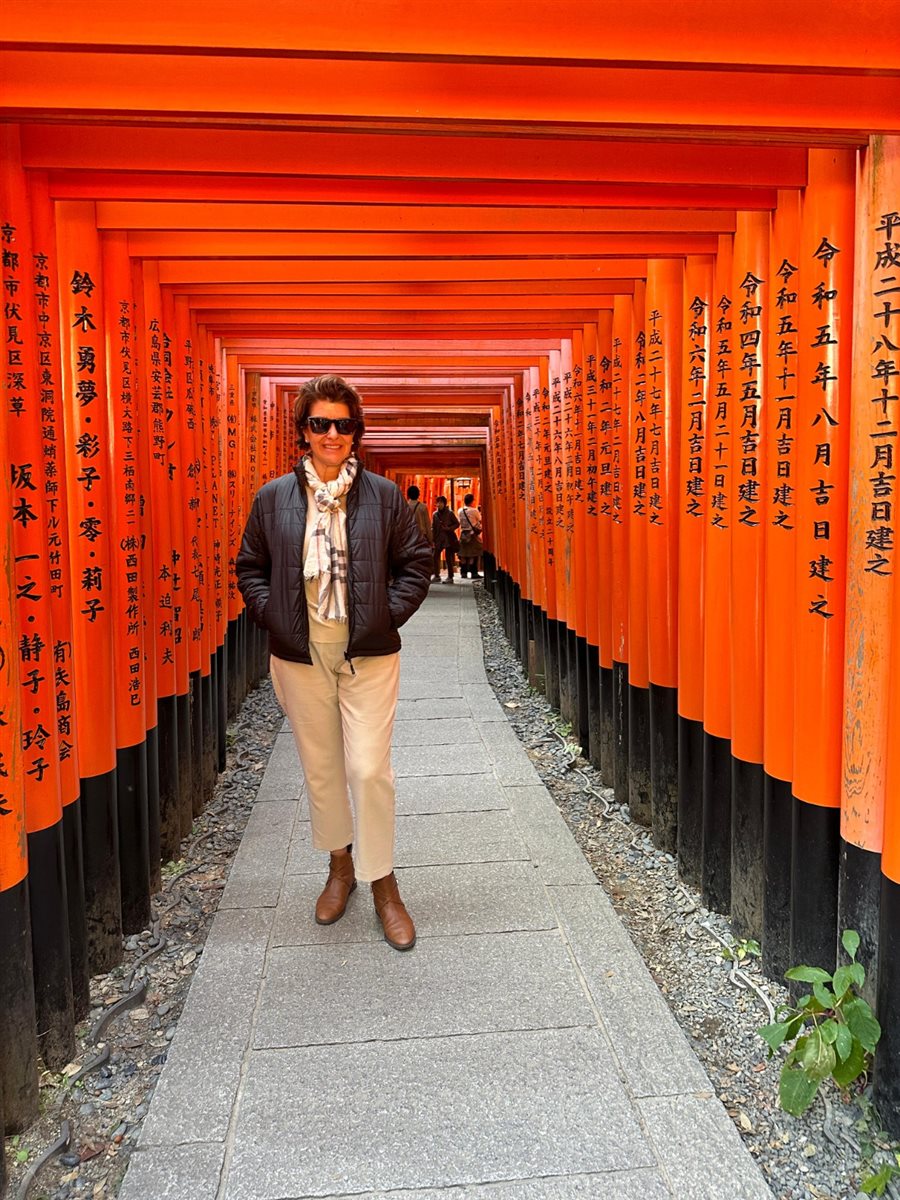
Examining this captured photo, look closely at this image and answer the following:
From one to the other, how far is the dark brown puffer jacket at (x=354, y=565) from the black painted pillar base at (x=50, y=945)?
38.7 inches

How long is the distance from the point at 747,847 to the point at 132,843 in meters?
2.50

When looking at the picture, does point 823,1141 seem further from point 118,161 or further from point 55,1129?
point 118,161

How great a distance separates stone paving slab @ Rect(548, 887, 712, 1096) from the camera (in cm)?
233

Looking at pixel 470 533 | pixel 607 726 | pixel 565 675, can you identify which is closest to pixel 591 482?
pixel 607 726

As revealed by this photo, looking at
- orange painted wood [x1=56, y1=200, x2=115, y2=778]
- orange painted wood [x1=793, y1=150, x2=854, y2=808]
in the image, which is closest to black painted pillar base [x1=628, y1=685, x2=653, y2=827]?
orange painted wood [x1=793, y1=150, x2=854, y2=808]

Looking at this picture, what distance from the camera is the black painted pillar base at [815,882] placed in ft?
8.20

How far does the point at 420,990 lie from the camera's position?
9.04 feet

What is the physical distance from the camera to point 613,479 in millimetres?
4711

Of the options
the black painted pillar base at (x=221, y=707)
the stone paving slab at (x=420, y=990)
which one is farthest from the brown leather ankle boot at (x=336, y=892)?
the black painted pillar base at (x=221, y=707)

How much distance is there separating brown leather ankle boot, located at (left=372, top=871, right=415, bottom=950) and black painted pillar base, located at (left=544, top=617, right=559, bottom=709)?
3.91 metres

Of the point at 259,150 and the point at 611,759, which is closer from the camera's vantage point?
the point at 259,150

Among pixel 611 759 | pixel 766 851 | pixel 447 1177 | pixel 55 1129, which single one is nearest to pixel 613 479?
pixel 611 759

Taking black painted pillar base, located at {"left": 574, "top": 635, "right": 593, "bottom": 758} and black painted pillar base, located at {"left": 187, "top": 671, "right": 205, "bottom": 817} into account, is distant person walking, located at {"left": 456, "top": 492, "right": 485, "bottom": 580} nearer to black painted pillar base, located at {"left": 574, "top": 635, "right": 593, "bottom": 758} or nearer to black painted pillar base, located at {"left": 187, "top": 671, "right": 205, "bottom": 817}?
black painted pillar base, located at {"left": 574, "top": 635, "right": 593, "bottom": 758}

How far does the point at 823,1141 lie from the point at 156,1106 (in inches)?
72.2
